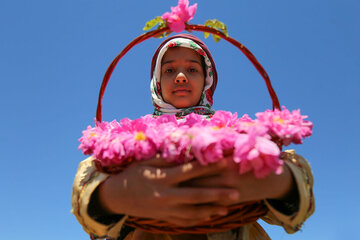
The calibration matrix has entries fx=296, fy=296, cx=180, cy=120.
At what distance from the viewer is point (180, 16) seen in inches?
50.1

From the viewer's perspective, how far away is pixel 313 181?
1.03m

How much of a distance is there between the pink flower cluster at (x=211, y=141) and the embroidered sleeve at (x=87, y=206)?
0.26 ft

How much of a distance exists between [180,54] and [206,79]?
0.74ft

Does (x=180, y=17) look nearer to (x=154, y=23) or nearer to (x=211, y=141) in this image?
(x=154, y=23)

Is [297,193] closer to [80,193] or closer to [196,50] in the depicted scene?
[80,193]

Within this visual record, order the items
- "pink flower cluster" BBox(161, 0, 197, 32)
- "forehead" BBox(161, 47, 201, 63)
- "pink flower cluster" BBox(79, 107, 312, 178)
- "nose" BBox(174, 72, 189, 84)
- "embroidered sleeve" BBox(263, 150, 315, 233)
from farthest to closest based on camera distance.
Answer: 1. "forehead" BBox(161, 47, 201, 63)
2. "nose" BBox(174, 72, 189, 84)
3. "pink flower cluster" BBox(161, 0, 197, 32)
4. "embroidered sleeve" BBox(263, 150, 315, 233)
5. "pink flower cluster" BBox(79, 107, 312, 178)

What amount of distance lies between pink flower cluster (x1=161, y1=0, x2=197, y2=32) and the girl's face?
34 cm

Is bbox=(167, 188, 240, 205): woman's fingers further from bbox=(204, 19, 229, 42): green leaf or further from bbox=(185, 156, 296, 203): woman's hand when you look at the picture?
bbox=(204, 19, 229, 42): green leaf

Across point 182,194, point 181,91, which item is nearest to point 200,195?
point 182,194

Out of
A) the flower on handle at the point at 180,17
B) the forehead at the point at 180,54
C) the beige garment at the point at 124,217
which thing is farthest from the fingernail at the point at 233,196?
the forehead at the point at 180,54

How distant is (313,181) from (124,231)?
787mm

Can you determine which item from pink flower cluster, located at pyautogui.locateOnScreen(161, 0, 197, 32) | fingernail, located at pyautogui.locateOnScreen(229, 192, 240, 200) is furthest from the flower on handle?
fingernail, located at pyautogui.locateOnScreen(229, 192, 240, 200)

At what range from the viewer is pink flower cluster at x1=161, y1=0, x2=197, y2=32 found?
49.8 inches

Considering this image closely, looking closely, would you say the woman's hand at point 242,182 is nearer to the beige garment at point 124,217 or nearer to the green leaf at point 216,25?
the beige garment at point 124,217
